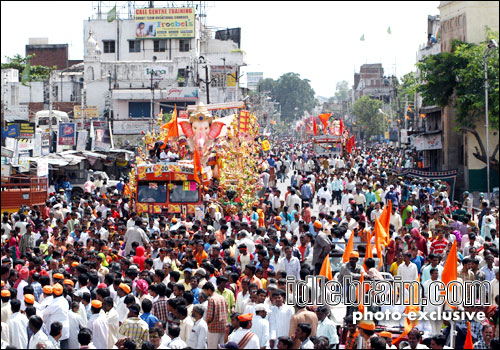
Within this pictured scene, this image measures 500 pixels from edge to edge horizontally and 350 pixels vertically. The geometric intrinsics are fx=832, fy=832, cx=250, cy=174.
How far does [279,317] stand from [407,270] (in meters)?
3.46

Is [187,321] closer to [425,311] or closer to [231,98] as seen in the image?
[425,311]

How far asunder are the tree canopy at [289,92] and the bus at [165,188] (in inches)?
6092

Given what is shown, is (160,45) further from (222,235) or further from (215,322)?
(215,322)

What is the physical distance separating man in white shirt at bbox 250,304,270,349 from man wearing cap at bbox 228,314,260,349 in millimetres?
687

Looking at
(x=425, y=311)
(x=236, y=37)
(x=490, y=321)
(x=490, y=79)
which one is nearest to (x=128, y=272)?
(x=425, y=311)

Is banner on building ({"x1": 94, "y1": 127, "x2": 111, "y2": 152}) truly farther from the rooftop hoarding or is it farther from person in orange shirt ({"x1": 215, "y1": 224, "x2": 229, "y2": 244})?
the rooftop hoarding

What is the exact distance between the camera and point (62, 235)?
51.2 feet

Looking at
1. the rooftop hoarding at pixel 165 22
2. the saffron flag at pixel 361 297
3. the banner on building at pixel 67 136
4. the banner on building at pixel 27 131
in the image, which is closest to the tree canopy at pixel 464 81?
the banner on building at pixel 67 136

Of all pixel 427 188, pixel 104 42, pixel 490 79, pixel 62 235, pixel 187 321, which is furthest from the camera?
pixel 104 42

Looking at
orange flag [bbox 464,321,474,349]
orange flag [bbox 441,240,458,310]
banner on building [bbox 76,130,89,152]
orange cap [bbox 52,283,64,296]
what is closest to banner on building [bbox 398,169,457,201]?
banner on building [bbox 76,130,89,152]

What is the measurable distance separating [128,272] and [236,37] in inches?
2846

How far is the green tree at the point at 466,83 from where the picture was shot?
111 ft

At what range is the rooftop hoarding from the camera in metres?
67.9

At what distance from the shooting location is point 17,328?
934 cm
